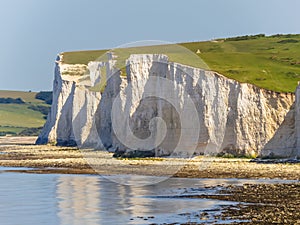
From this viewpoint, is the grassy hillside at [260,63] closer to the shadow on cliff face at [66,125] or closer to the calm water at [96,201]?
the shadow on cliff face at [66,125]

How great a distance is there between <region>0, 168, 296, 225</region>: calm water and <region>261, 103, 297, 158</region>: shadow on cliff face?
1721cm

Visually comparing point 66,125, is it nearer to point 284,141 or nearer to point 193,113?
point 193,113

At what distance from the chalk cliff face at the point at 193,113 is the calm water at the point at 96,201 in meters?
18.3

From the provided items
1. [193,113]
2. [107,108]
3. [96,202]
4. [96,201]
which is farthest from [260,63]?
[96,202]

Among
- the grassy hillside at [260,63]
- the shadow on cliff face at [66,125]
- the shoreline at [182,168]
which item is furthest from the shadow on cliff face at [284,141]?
the shadow on cliff face at [66,125]

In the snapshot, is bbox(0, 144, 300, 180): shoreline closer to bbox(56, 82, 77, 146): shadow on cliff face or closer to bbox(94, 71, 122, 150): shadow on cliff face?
bbox(94, 71, 122, 150): shadow on cliff face

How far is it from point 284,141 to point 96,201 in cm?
2907

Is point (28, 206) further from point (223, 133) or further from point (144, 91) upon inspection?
Result: point (144, 91)

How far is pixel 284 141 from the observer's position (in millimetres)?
59531

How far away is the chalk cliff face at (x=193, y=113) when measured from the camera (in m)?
60.8

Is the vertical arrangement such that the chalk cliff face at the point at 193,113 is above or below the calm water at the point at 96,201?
above

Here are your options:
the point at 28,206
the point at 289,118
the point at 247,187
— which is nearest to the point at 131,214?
the point at 28,206

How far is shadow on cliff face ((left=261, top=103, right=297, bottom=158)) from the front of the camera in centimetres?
5855

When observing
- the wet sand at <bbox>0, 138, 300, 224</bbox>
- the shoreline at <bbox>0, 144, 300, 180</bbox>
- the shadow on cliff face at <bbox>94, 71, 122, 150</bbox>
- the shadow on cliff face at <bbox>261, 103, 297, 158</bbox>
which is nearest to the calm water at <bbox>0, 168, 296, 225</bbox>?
the wet sand at <bbox>0, 138, 300, 224</bbox>
